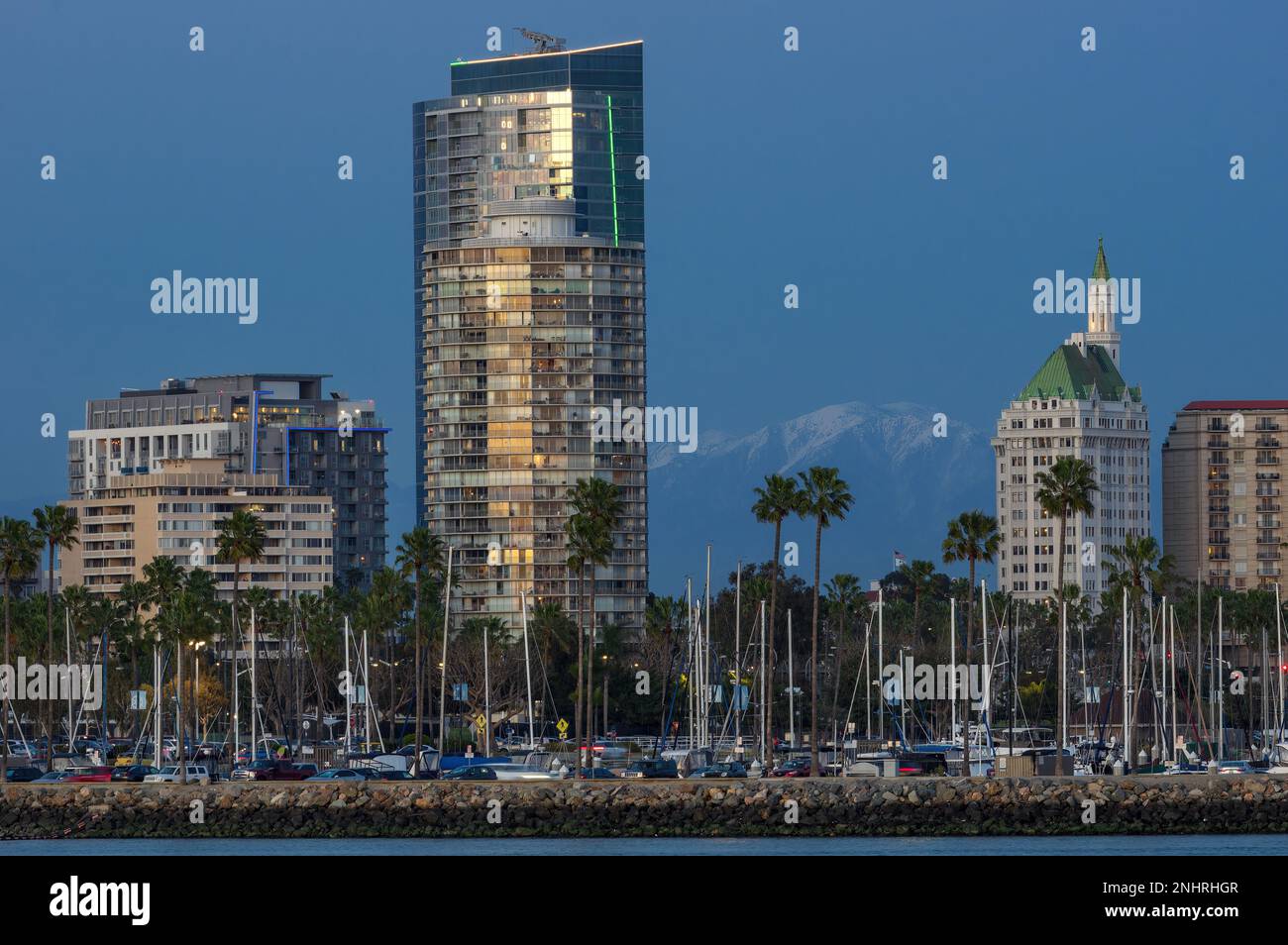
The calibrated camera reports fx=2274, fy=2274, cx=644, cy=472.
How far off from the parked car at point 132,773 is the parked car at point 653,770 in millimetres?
24462

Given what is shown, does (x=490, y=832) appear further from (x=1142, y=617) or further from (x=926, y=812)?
(x=1142, y=617)

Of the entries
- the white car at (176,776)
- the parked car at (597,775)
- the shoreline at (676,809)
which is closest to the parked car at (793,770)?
the parked car at (597,775)

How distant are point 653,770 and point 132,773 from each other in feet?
95.3

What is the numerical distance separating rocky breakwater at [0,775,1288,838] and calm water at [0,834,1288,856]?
1.37 meters

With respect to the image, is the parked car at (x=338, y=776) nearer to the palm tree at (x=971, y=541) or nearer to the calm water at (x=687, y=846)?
the calm water at (x=687, y=846)

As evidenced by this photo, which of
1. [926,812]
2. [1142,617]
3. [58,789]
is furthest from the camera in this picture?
[1142,617]

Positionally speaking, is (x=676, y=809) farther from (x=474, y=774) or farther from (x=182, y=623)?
(x=182, y=623)

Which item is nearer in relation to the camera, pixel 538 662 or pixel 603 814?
pixel 603 814

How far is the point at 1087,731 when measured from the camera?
143 meters

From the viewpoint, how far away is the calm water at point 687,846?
76438mm

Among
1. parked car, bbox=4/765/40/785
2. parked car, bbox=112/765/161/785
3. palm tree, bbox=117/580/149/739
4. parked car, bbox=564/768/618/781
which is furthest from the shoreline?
palm tree, bbox=117/580/149/739

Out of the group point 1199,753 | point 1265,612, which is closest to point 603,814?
point 1199,753
